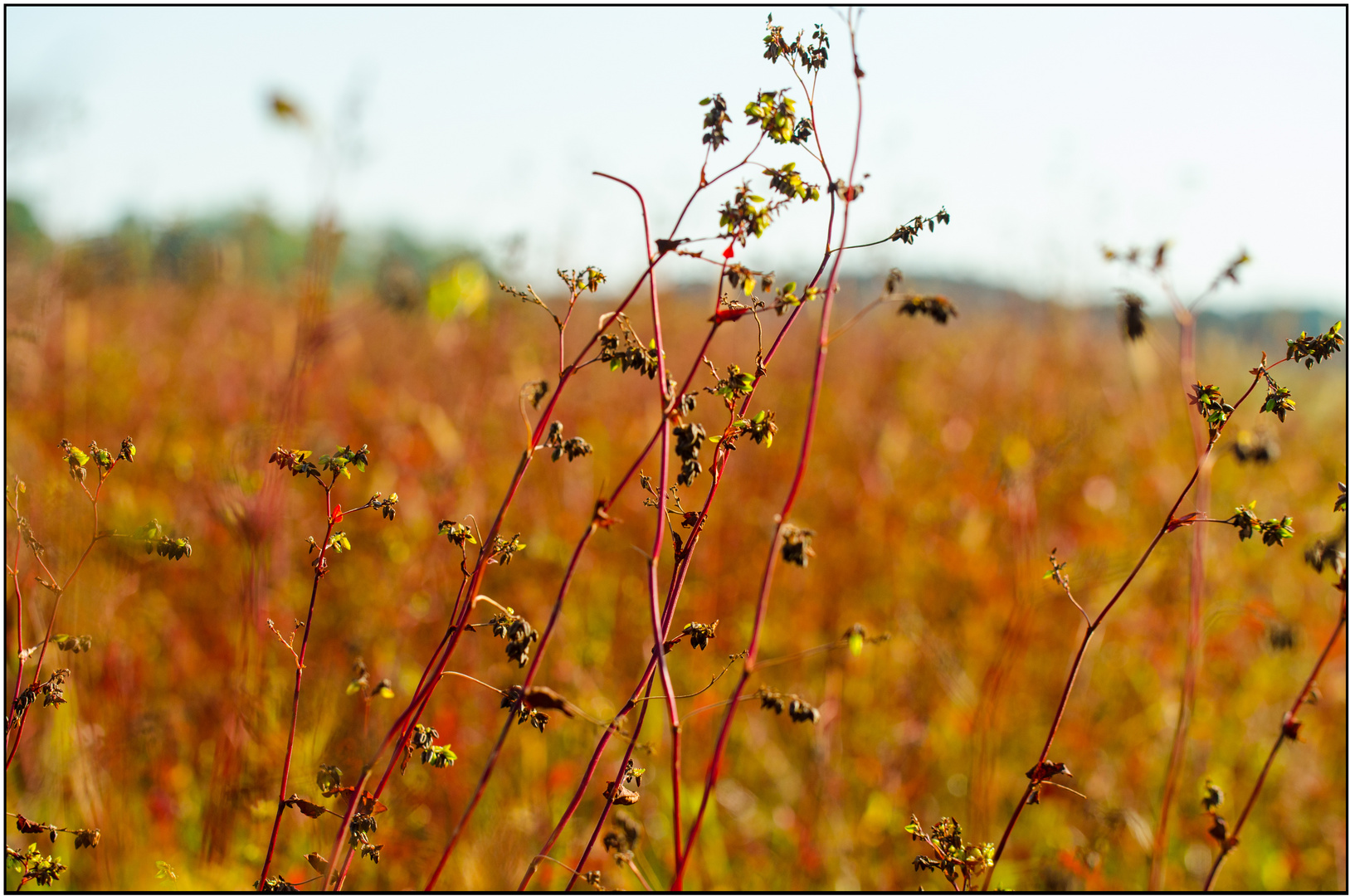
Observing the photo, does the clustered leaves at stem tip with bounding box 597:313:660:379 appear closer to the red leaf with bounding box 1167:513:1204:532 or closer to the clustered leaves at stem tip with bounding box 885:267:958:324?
the clustered leaves at stem tip with bounding box 885:267:958:324

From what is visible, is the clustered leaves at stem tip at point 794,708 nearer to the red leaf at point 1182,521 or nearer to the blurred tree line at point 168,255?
the red leaf at point 1182,521

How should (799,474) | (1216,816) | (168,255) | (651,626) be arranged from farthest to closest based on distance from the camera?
1. (168,255)
2. (651,626)
3. (1216,816)
4. (799,474)

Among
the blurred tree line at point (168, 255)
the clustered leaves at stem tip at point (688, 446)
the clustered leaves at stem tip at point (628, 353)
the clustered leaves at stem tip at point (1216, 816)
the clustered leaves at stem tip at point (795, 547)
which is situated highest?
the blurred tree line at point (168, 255)

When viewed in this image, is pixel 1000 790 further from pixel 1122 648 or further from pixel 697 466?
pixel 697 466

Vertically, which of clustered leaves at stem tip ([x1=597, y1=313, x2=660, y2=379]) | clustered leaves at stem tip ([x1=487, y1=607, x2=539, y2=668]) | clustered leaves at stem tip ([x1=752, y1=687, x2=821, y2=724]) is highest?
clustered leaves at stem tip ([x1=597, y1=313, x2=660, y2=379])

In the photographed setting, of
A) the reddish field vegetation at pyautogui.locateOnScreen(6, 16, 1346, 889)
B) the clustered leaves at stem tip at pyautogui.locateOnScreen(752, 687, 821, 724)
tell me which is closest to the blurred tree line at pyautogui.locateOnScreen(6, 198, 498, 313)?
the reddish field vegetation at pyautogui.locateOnScreen(6, 16, 1346, 889)

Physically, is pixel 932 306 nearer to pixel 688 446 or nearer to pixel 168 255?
pixel 688 446

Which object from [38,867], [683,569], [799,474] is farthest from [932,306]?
[38,867]

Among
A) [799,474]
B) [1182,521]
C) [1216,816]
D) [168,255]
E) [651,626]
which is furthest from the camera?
[168,255]

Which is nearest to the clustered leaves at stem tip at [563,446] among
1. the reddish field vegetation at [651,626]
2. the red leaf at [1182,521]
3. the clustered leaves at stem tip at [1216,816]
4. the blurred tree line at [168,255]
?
the reddish field vegetation at [651,626]

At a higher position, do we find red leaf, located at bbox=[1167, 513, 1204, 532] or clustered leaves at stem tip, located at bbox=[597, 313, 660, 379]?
clustered leaves at stem tip, located at bbox=[597, 313, 660, 379]

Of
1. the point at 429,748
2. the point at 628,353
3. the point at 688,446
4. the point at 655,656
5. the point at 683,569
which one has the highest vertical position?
the point at 628,353

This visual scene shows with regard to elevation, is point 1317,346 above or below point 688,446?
above

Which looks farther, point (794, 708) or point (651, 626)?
point (651, 626)
